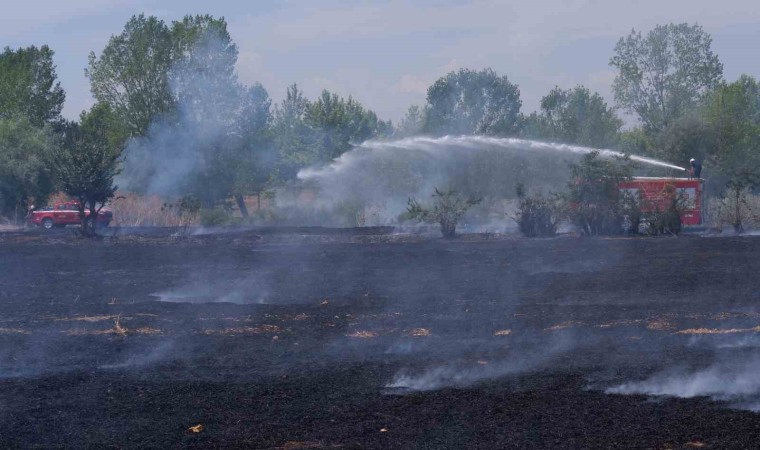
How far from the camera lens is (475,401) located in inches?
328

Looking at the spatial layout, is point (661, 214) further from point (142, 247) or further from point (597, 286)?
point (142, 247)

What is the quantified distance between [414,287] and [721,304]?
239 inches

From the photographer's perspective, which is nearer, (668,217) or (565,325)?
(565,325)

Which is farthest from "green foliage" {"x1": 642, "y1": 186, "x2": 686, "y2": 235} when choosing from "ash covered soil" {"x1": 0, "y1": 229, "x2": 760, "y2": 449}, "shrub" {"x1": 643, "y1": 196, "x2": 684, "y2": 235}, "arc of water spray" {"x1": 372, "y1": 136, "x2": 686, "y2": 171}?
"ash covered soil" {"x1": 0, "y1": 229, "x2": 760, "y2": 449}

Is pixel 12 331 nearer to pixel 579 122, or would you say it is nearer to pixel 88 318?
pixel 88 318

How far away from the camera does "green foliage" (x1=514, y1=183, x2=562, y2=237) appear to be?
31969 mm

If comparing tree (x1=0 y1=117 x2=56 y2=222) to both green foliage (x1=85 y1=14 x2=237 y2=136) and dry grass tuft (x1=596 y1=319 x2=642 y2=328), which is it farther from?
dry grass tuft (x1=596 y1=319 x2=642 y2=328)

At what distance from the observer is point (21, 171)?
151 ft

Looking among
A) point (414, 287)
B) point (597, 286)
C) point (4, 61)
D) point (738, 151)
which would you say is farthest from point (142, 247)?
point (4, 61)

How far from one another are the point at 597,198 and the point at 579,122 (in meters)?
28.6

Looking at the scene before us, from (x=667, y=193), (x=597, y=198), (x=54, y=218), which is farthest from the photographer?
(x=54, y=218)

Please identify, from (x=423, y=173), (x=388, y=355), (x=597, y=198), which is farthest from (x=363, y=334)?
(x=423, y=173)

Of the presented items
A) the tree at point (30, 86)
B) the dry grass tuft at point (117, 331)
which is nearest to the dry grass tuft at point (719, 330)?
the dry grass tuft at point (117, 331)

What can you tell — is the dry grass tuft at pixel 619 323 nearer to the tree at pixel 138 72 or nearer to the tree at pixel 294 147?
the tree at pixel 294 147
